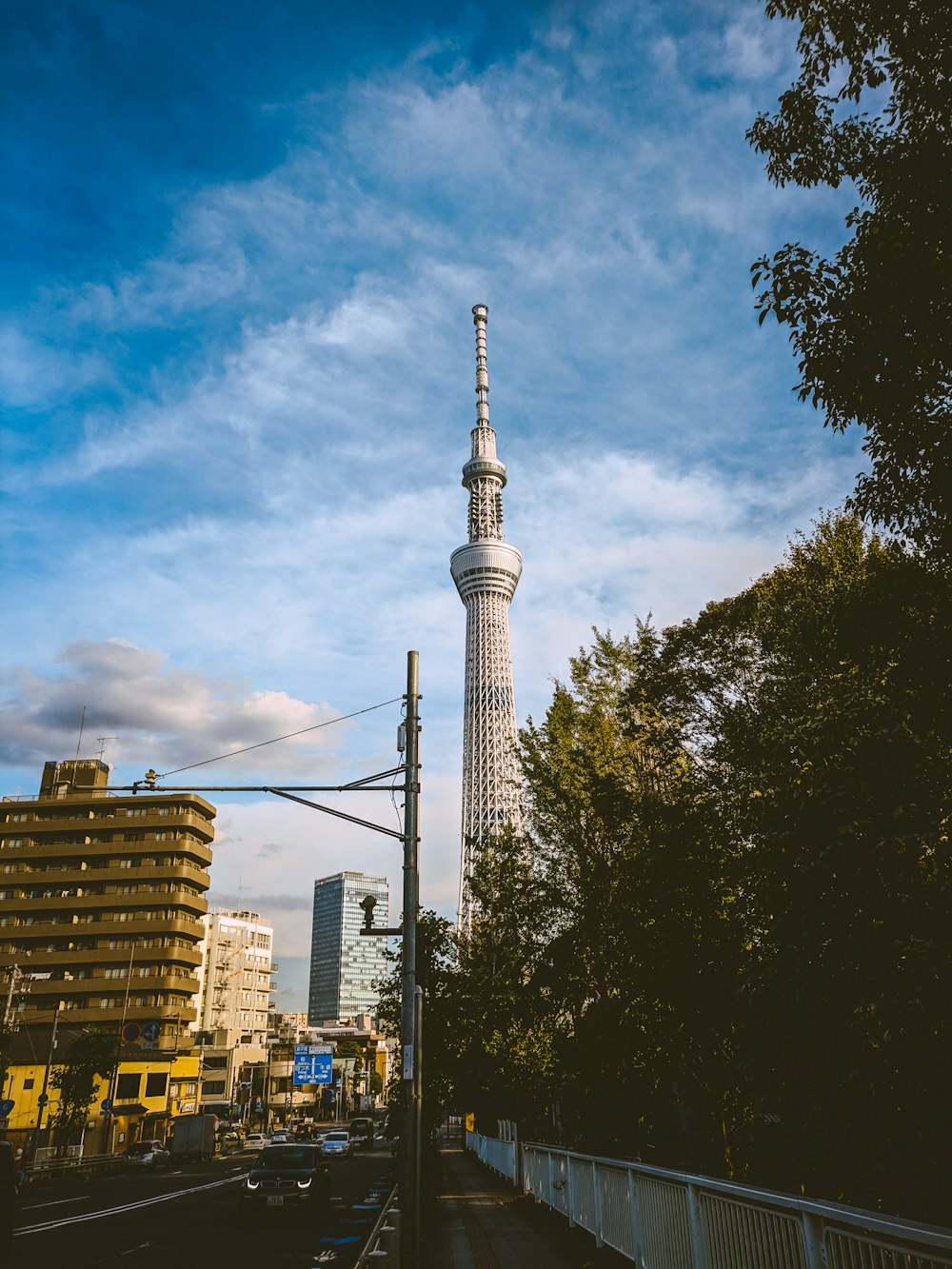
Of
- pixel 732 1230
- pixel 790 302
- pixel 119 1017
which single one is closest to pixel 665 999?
pixel 732 1230

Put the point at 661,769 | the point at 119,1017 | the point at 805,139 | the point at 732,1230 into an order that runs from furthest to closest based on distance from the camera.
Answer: the point at 119,1017, the point at 661,769, the point at 805,139, the point at 732,1230

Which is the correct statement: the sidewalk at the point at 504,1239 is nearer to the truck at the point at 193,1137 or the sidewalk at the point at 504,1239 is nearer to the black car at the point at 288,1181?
the black car at the point at 288,1181

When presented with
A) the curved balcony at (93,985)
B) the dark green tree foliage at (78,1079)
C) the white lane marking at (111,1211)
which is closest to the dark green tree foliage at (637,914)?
the white lane marking at (111,1211)

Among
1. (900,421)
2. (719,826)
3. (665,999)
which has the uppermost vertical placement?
(900,421)

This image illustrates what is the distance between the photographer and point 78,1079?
52.8 meters

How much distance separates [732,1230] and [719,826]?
365 inches

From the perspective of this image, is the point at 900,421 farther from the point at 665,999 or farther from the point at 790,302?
the point at 665,999

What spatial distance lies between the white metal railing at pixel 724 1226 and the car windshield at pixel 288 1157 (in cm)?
911

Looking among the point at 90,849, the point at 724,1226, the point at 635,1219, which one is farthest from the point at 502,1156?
the point at 90,849

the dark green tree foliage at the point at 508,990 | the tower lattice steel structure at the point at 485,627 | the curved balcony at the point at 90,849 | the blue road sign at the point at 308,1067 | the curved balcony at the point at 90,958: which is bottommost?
the blue road sign at the point at 308,1067

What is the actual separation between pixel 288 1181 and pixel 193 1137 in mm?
38833

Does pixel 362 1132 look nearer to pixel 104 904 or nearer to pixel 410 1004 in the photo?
pixel 104 904

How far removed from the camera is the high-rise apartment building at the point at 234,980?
11375 centimetres

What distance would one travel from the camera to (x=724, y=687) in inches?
907
